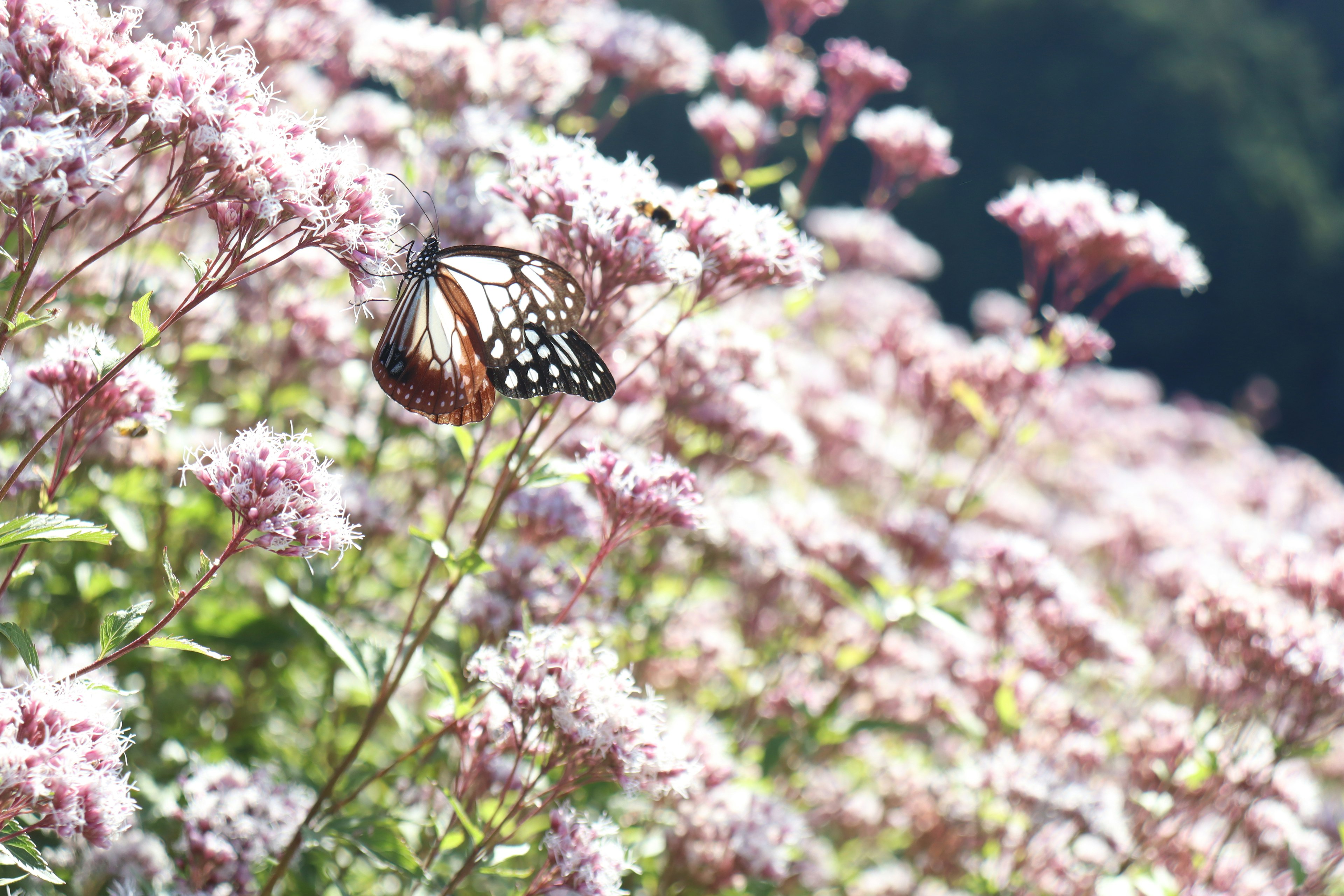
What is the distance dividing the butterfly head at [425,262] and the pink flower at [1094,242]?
2.61 m

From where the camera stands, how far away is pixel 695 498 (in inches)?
113

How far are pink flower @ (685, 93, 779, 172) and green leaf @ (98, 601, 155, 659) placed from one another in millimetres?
3412

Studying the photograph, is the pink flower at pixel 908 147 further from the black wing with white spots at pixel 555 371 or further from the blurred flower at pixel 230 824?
the blurred flower at pixel 230 824

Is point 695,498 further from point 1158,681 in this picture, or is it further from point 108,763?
point 1158,681

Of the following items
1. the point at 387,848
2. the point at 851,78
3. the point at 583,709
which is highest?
the point at 851,78

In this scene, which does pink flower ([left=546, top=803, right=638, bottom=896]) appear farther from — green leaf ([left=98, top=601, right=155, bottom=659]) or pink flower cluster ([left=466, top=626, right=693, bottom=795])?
green leaf ([left=98, top=601, right=155, bottom=659])

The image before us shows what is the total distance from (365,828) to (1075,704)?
3824 mm

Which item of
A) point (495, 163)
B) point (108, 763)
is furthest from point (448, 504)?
point (108, 763)

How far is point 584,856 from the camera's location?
2.40 m

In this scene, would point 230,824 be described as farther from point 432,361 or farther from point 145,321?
point 145,321

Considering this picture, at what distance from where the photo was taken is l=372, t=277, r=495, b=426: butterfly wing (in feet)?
8.85

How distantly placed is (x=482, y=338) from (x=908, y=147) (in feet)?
10.1

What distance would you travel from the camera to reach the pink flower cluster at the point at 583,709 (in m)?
2.39

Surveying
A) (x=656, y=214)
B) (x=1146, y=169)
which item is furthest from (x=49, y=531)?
(x=1146, y=169)
